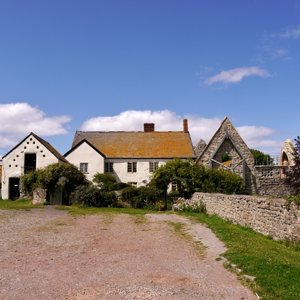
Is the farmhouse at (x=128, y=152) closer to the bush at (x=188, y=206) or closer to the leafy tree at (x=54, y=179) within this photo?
the leafy tree at (x=54, y=179)

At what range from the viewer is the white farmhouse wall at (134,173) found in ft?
153

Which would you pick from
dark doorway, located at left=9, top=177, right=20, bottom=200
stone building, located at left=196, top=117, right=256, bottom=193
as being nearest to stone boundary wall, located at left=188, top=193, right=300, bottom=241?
stone building, located at left=196, top=117, right=256, bottom=193

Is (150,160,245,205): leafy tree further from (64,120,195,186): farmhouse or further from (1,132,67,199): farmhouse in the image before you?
(1,132,67,199): farmhouse

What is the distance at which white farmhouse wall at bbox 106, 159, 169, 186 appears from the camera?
46.6 m

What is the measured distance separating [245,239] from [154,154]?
34.0 meters

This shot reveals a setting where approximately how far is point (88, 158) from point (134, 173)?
551 cm

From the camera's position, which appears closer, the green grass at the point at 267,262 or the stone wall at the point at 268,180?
the green grass at the point at 267,262

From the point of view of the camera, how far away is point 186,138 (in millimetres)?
50469

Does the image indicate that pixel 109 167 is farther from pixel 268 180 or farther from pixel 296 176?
pixel 296 176

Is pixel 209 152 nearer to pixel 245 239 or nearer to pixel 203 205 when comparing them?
pixel 203 205

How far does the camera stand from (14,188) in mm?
43375

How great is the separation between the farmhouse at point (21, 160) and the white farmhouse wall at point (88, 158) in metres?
2.48

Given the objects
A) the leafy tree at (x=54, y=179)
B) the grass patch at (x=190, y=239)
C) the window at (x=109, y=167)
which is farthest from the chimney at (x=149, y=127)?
the grass patch at (x=190, y=239)

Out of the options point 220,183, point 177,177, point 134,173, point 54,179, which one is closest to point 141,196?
point 177,177
